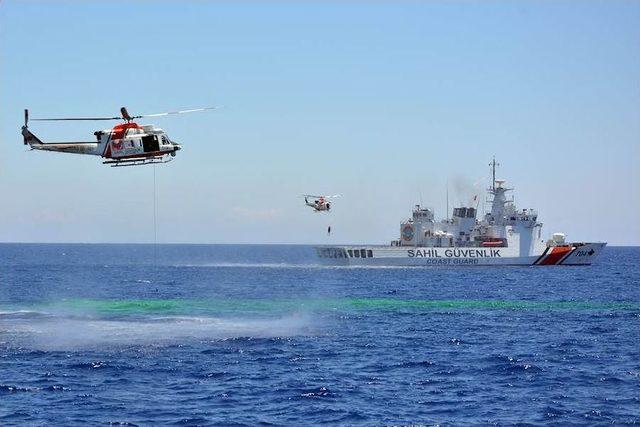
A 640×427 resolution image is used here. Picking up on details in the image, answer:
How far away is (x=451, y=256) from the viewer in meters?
138

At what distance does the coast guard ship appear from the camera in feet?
447

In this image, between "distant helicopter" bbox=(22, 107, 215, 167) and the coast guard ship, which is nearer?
"distant helicopter" bbox=(22, 107, 215, 167)

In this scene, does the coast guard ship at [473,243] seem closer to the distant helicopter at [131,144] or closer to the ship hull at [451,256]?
the ship hull at [451,256]

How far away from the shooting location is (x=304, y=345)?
5206cm

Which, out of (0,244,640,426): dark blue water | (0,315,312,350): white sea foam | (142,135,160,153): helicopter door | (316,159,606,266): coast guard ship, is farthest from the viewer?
(316,159,606,266): coast guard ship

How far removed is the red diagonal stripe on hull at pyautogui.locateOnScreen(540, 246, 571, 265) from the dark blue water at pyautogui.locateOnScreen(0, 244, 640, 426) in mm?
49808

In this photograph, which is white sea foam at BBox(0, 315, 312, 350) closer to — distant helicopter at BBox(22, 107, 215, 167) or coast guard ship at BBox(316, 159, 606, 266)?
distant helicopter at BBox(22, 107, 215, 167)

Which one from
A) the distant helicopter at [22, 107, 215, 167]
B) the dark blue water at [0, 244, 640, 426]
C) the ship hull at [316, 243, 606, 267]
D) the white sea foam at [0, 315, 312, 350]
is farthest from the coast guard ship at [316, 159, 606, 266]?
the distant helicopter at [22, 107, 215, 167]

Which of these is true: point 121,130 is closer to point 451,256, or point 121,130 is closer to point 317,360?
point 317,360

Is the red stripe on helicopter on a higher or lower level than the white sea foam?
higher

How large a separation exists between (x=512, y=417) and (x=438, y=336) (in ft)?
78.6

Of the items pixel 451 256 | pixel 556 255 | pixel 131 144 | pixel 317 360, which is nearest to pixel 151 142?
pixel 131 144

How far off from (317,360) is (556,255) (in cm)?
10150

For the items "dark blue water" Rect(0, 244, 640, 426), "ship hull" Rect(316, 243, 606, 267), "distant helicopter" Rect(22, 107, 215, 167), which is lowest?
"dark blue water" Rect(0, 244, 640, 426)
